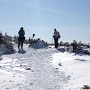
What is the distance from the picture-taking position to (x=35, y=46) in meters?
37.5

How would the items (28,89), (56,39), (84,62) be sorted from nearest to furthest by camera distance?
(28,89), (84,62), (56,39)

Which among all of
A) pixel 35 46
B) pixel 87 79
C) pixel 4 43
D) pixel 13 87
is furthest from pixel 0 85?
pixel 35 46

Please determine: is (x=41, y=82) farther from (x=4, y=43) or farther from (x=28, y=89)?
(x=4, y=43)

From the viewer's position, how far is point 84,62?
810 inches

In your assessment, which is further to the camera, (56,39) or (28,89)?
(56,39)

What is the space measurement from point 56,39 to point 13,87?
24.0 meters

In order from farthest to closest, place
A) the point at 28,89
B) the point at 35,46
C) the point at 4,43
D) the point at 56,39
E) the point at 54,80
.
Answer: the point at 35,46 < the point at 56,39 < the point at 4,43 < the point at 54,80 < the point at 28,89

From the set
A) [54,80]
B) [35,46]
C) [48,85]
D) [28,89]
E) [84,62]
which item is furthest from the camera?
[35,46]

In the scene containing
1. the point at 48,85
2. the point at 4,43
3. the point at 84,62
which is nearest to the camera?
the point at 48,85

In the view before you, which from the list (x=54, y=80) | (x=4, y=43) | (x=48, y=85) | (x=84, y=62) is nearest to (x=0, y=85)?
(x=48, y=85)

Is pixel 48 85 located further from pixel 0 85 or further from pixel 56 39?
pixel 56 39

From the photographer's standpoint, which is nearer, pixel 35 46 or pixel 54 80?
pixel 54 80

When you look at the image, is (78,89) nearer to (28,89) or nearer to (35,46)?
(28,89)

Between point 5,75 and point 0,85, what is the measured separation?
209 cm
